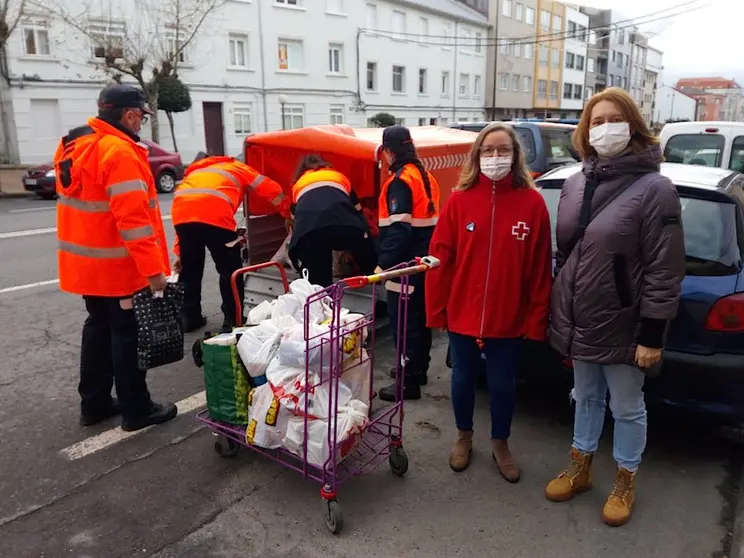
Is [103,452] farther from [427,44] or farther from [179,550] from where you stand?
[427,44]

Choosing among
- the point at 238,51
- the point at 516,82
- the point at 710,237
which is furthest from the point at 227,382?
the point at 516,82

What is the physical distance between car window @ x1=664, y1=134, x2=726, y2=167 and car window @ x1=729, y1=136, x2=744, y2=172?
17 centimetres

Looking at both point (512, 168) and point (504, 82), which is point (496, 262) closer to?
point (512, 168)

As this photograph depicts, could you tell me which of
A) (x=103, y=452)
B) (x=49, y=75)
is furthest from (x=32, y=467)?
(x=49, y=75)

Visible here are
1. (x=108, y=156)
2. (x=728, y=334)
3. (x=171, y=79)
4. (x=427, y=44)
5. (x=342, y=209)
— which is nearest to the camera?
(x=728, y=334)

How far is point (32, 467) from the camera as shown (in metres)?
3.60

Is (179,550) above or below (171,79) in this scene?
below

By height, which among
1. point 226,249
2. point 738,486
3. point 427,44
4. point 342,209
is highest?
point 427,44

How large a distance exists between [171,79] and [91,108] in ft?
10.6

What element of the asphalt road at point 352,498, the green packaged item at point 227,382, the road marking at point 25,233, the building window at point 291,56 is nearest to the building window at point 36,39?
the building window at point 291,56

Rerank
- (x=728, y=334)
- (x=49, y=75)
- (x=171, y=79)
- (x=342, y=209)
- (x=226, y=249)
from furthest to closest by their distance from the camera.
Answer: (x=171, y=79), (x=49, y=75), (x=226, y=249), (x=342, y=209), (x=728, y=334)

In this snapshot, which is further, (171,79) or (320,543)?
(171,79)

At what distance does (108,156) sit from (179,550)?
2159 mm

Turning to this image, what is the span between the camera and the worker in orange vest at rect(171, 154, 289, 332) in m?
5.52
